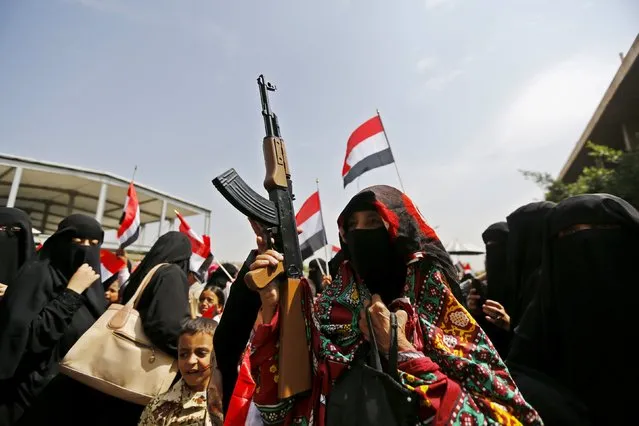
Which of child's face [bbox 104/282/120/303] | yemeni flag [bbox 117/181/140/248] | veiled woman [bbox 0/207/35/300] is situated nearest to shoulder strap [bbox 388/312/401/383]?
veiled woman [bbox 0/207/35/300]

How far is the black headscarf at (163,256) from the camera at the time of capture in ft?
9.31

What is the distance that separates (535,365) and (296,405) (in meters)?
1.16

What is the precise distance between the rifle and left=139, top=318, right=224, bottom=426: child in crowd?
1010 mm

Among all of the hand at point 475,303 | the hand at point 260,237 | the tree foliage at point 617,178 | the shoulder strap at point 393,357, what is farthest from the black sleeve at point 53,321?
the tree foliage at point 617,178

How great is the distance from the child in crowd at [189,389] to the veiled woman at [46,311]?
0.80 meters

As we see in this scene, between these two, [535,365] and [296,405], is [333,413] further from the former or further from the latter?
[535,365]

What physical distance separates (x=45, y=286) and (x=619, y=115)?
10922 mm

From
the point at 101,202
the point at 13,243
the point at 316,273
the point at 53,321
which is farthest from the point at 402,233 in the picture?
the point at 101,202

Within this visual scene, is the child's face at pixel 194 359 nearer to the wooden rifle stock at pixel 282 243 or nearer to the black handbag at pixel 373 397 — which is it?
Result: the wooden rifle stock at pixel 282 243

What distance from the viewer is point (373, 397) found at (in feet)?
3.92

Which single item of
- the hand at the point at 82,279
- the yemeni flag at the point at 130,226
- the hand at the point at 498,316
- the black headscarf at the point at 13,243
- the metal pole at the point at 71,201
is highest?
the metal pole at the point at 71,201

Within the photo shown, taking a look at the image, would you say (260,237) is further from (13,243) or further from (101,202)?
(101,202)

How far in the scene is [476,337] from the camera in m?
1.41

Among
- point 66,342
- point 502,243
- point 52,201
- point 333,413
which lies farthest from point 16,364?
point 52,201
